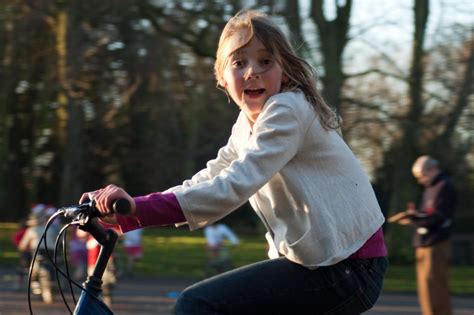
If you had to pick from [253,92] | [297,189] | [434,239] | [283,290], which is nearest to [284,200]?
[297,189]

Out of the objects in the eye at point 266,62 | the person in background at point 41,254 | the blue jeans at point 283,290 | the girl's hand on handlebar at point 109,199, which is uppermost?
the eye at point 266,62

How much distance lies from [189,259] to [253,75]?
21329 millimetres

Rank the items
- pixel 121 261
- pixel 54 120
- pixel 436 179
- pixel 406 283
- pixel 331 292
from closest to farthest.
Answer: pixel 331 292, pixel 436 179, pixel 406 283, pixel 121 261, pixel 54 120

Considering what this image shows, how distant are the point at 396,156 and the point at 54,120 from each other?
30.6 feet

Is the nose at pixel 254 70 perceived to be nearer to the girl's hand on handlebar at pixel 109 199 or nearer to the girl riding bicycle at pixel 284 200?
the girl riding bicycle at pixel 284 200

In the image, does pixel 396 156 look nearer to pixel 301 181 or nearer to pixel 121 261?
pixel 121 261

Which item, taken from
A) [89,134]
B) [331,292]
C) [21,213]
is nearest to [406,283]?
[89,134]

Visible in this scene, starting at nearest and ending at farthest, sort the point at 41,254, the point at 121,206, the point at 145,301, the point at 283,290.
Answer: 1. the point at 121,206
2. the point at 283,290
3. the point at 41,254
4. the point at 145,301

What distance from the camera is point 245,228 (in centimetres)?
3706

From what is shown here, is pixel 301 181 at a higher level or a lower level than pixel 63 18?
higher

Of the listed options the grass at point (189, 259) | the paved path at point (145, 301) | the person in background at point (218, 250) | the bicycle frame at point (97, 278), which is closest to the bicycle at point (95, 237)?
the bicycle frame at point (97, 278)

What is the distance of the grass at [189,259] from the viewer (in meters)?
18.3

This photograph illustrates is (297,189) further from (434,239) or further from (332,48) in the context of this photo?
(332,48)

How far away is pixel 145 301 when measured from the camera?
45.6 ft
